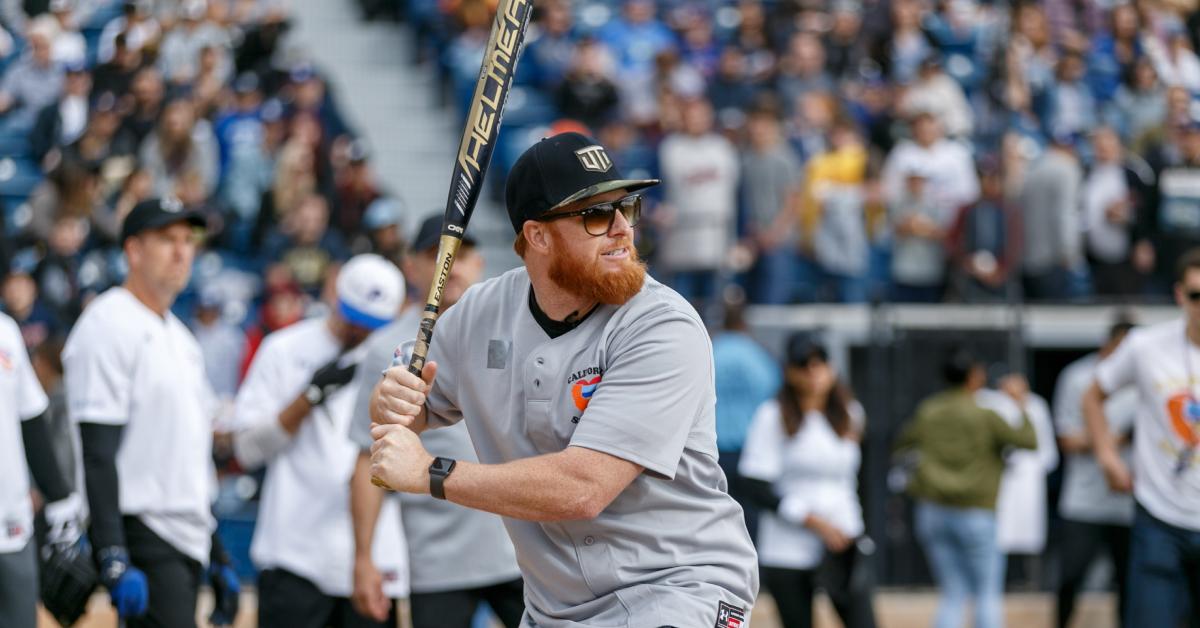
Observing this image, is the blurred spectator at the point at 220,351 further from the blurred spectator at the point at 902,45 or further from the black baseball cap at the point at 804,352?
the blurred spectator at the point at 902,45

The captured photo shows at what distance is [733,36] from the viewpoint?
17.0 meters

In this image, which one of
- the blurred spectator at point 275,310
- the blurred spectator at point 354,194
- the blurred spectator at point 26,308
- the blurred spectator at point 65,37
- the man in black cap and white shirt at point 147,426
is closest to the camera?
the man in black cap and white shirt at point 147,426

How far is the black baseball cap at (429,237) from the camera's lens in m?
6.16

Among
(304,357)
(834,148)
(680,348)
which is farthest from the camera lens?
(834,148)

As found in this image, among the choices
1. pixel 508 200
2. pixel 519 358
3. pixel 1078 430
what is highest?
pixel 508 200

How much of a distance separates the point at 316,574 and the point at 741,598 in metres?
2.81

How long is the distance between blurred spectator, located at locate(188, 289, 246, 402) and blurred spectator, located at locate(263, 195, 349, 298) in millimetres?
776

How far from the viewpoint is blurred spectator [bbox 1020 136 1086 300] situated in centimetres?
1377

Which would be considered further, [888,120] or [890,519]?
[888,120]

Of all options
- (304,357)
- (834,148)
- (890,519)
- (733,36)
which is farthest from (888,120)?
(304,357)

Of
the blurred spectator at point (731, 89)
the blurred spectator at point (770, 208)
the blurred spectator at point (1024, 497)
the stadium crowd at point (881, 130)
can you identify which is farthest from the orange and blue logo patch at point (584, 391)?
the blurred spectator at point (731, 89)

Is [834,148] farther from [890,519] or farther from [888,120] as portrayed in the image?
[890,519]

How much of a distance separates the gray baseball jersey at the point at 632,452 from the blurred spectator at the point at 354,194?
10112mm

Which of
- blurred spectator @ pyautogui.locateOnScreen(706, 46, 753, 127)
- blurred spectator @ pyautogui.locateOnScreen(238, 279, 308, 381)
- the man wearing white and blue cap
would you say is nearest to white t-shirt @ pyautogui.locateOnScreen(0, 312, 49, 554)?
the man wearing white and blue cap
